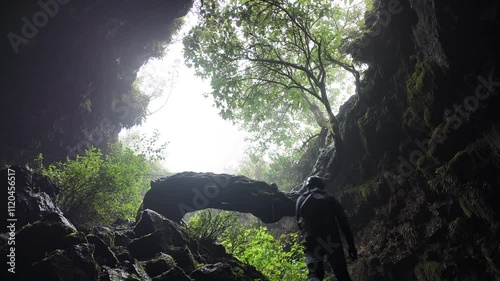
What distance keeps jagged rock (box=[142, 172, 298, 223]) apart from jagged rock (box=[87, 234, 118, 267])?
204 inches

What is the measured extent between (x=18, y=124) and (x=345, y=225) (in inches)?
620

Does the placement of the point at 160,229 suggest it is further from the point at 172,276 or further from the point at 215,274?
the point at 215,274

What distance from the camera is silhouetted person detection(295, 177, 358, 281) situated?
5.68 meters

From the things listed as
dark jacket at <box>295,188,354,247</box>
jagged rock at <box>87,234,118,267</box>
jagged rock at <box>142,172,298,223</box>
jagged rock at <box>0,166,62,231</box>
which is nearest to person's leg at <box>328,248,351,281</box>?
dark jacket at <box>295,188,354,247</box>

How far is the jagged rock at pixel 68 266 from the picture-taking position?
377cm

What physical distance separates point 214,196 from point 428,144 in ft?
24.7

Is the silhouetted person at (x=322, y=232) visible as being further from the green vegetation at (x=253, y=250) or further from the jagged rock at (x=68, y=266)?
the jagged rock at (x=68, y=266)

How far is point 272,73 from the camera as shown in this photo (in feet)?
46.5

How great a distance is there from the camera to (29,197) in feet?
20.2

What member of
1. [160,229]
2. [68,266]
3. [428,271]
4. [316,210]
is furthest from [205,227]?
[428,271]

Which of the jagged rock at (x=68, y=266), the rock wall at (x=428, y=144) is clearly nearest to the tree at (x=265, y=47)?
the rock wall at (x=428, y=144)

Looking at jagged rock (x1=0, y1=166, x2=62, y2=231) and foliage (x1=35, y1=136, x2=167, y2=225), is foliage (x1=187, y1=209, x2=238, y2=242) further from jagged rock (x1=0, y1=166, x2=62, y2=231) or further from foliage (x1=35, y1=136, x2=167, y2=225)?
jagged rock (x1=0, y1=166, x2=62, y2=231)

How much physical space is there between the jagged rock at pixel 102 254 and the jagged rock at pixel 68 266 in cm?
55

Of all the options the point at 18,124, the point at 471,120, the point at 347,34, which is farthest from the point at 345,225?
the point at 18,124
